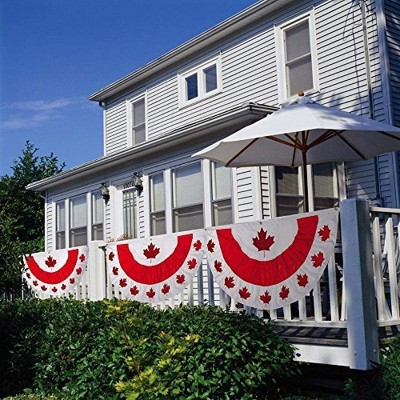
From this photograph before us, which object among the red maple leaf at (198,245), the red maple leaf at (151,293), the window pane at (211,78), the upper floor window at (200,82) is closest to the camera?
the red maple leaf at (198,245)

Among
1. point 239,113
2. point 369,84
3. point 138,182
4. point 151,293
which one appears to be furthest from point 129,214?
point 151,293

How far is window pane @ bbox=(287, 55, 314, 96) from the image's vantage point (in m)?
12.0

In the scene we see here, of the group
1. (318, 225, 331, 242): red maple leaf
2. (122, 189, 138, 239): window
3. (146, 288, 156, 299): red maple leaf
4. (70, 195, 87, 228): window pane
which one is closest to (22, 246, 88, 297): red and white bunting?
(146, 288, 156, 299): red maple leaf

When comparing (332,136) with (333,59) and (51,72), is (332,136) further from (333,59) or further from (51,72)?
(51,72)

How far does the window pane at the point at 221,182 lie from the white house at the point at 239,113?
0.07 ft

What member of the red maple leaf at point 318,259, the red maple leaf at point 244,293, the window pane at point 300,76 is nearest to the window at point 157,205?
the window pane at point 300,76

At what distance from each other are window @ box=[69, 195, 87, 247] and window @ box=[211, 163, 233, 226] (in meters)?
5.52

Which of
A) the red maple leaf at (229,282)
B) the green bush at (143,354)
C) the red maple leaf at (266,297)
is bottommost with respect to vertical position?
the green bush at (143,354)

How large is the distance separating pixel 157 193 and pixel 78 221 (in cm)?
401

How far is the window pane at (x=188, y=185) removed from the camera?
38.5 feet

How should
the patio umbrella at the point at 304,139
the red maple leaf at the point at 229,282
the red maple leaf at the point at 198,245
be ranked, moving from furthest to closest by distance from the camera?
1. the red maple leaf at the point at 198,245
2. the patio umbrella at the point at 304,139
3. the red maple leaf at the point at 229,282

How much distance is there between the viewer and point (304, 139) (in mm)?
7078

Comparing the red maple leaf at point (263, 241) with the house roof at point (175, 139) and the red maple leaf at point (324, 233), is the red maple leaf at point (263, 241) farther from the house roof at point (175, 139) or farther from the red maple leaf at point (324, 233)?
the house roof at point (175, 139)

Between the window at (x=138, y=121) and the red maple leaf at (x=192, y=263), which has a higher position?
the window at (x=138, y=121)
